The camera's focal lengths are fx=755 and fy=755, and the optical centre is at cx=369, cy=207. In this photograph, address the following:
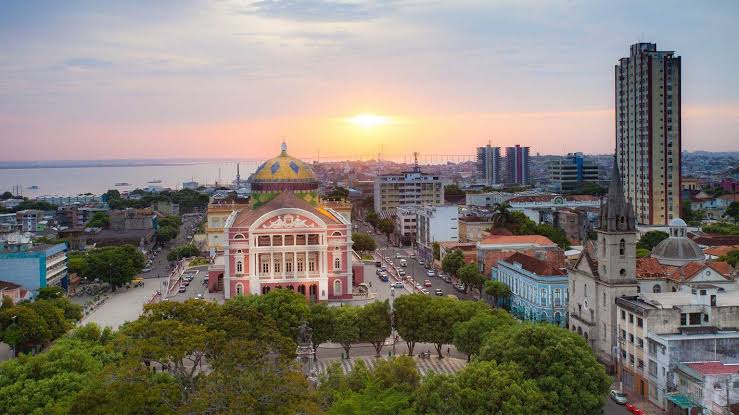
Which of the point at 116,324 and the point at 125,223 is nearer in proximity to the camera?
the point at 116,324

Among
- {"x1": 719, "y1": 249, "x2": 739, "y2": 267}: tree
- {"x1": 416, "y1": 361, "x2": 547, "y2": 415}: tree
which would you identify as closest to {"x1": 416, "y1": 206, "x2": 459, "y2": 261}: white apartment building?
{"x1": 719, "y1": 249, "x2": 739, "y2": 267}: tree

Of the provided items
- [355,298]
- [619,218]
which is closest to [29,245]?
[355,298]

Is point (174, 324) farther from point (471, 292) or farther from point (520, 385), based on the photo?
point (471, 292)

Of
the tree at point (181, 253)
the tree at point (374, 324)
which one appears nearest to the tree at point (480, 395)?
the tree at point (374, 324)

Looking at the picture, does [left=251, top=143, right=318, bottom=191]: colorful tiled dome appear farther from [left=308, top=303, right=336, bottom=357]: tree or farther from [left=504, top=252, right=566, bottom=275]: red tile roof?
[left=308, top=303, right=336, bottom=357]: tree

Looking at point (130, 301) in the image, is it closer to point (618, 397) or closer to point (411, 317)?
point (411, 317)

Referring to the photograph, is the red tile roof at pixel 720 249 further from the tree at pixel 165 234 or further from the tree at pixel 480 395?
the tree at pixel 165 234

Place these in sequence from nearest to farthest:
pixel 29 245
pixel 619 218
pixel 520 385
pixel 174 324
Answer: pixel 520 385, pixel 174 324, pixel 619 218, pixel 29 245
